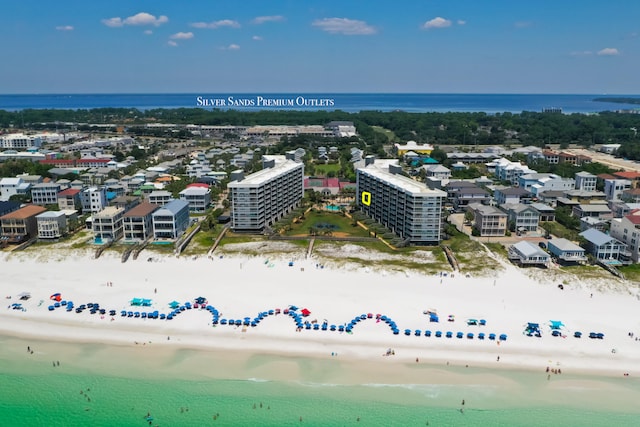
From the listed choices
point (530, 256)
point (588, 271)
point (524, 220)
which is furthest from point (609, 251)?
point (524, 220)

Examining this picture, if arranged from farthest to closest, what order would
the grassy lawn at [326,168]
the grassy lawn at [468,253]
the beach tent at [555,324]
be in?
the grassy lawn at [326,168] < the grassy lawn at [468,253] < the beach tent at [555,324]

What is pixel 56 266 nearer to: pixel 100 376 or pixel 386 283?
pixel 100 376

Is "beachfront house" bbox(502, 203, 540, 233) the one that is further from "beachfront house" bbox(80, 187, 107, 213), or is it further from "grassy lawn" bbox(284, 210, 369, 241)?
"beachfront house" bbox(80, 187, 107, 213)

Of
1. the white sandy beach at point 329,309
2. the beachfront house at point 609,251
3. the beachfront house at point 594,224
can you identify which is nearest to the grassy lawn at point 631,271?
the beachfront house at point 609,251

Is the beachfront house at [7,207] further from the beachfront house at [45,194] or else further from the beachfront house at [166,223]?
the beachfront house at [166,223]

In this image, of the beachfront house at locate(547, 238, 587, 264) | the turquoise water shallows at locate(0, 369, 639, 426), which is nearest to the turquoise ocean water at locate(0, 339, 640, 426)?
the turquoise water shallows at locate(0, 369, 639, 426)

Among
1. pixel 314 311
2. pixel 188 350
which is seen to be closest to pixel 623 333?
pixel 314 311
